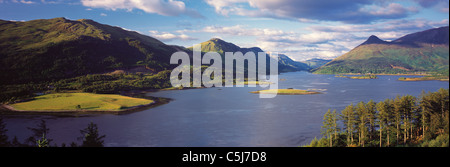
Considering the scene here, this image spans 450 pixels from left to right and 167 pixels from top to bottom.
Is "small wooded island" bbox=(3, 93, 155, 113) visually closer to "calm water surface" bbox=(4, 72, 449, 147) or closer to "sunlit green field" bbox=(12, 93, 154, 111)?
"sunlit green field" bbox=(12, 93, 154, 111)

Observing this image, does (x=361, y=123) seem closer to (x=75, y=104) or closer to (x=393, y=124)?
(x=393, y=124)

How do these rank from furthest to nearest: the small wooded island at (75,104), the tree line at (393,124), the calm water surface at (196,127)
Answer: the small wooded island at (75,104) → the calm water surface at (196,127) → the tree line at (393,124)

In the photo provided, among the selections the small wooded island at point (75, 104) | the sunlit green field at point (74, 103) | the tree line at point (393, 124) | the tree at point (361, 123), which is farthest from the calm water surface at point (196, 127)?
the sunlit green field at point (74, 103)

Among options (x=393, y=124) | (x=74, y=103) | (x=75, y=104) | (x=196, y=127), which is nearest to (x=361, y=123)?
(x=393, y=124)

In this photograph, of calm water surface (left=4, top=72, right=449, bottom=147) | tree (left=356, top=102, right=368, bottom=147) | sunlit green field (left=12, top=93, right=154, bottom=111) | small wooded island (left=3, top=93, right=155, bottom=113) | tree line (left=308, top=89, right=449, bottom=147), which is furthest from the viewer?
sunlit green field (left=12, top=93, right=154, bottom=111)

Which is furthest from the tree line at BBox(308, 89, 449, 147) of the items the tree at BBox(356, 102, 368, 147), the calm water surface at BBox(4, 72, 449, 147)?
the calm water surface at BBox(4, 72, 449, 147)

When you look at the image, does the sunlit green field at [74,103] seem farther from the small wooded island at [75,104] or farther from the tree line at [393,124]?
the tree line at [393,124]

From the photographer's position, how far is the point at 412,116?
1710 inches

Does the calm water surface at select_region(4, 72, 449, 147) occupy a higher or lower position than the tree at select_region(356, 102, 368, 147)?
lower

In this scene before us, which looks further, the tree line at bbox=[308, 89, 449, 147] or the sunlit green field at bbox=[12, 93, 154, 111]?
the sunlit green field at bbox=[12, 93, 154, 111]

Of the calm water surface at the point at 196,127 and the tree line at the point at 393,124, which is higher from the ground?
the tree line at the point at 393,124
